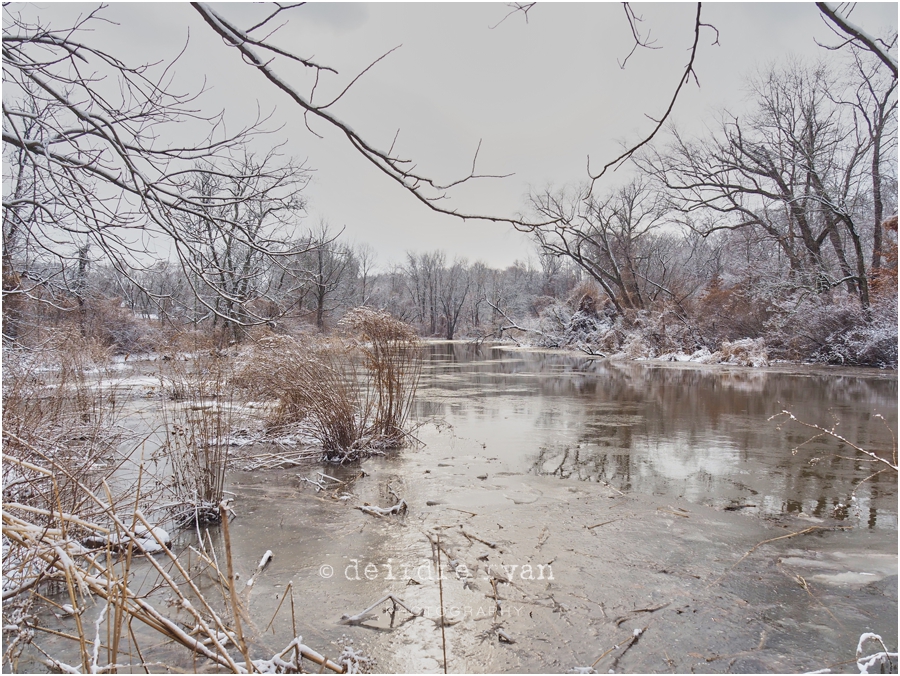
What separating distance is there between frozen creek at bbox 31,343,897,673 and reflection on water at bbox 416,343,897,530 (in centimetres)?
5

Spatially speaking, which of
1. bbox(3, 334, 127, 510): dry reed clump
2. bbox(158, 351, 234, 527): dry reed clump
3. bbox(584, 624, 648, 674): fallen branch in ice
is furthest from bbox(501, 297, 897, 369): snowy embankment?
bbox(3, 334, 127, 510): dry reed clump

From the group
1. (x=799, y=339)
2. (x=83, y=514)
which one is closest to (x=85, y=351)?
(x=83, y=514)

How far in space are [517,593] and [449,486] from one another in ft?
7.72

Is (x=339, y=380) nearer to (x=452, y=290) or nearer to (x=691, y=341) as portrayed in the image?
(x=691, y=341)

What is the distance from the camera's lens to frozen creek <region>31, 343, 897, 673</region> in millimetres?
2957

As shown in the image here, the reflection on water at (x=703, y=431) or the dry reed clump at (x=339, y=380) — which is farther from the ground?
the dry reed clump at (x=339, y=380)

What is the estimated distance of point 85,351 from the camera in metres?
7.00

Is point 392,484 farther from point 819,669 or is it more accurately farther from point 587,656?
point 819,669

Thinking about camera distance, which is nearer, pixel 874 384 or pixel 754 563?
pixel 754 563

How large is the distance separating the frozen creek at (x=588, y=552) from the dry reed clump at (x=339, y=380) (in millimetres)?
458

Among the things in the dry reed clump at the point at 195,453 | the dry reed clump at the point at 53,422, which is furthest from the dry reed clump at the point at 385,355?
the dry reed clump at the point at 53,422

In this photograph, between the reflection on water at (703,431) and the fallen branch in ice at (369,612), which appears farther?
the reflection on water at (703,431)

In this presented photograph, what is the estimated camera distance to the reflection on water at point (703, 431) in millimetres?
5641

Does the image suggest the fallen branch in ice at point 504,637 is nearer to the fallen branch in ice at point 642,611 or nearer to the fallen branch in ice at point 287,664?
the fallen branch in ice at point 642,611
